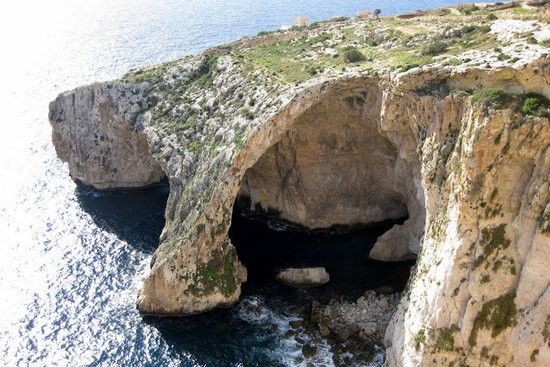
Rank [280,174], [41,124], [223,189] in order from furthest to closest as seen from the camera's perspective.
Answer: [41,124] → [280,174] → [223,189]

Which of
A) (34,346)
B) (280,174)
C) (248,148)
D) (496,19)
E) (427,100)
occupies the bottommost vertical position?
(34,346)

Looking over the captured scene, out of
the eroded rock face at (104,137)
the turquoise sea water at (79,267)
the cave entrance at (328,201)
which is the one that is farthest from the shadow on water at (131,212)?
the cave entrance at (328,201)

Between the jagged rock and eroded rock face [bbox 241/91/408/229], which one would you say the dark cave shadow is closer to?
the jagged rock

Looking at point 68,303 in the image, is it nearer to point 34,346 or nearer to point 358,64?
point 34,346

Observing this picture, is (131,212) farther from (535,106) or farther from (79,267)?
(535,106)

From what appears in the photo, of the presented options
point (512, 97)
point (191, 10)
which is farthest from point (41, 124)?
point (191, 10)

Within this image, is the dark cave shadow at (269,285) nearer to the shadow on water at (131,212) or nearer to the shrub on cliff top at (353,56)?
the shadow on water at (131,212)
